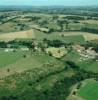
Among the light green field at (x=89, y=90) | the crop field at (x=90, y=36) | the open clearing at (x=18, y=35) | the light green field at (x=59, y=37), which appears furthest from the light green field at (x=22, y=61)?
the crop field at (x=90, y=36)

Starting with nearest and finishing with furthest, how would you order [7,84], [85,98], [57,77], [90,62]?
[85,98], [7,84], [57,77], [90,62]

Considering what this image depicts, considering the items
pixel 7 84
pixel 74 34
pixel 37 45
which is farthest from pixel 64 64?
pixel 74 34

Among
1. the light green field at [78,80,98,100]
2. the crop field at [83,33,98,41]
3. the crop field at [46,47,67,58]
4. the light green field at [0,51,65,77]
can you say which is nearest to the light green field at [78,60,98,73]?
the light green field at [0,51,65,77]

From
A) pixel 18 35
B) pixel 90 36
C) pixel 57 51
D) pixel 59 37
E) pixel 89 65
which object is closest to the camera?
pixel 89 65

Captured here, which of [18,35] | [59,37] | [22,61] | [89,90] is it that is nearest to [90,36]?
[59,37]

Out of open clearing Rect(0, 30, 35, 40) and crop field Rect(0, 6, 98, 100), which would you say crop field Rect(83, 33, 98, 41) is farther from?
open clearing Rect(0, 30, 35, 40)

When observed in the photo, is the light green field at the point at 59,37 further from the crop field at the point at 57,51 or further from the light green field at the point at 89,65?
the light green field at the point at 89,65

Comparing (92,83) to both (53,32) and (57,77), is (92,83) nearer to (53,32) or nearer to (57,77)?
(57,77)

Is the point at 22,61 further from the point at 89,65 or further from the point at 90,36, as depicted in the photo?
the point at 90,36
